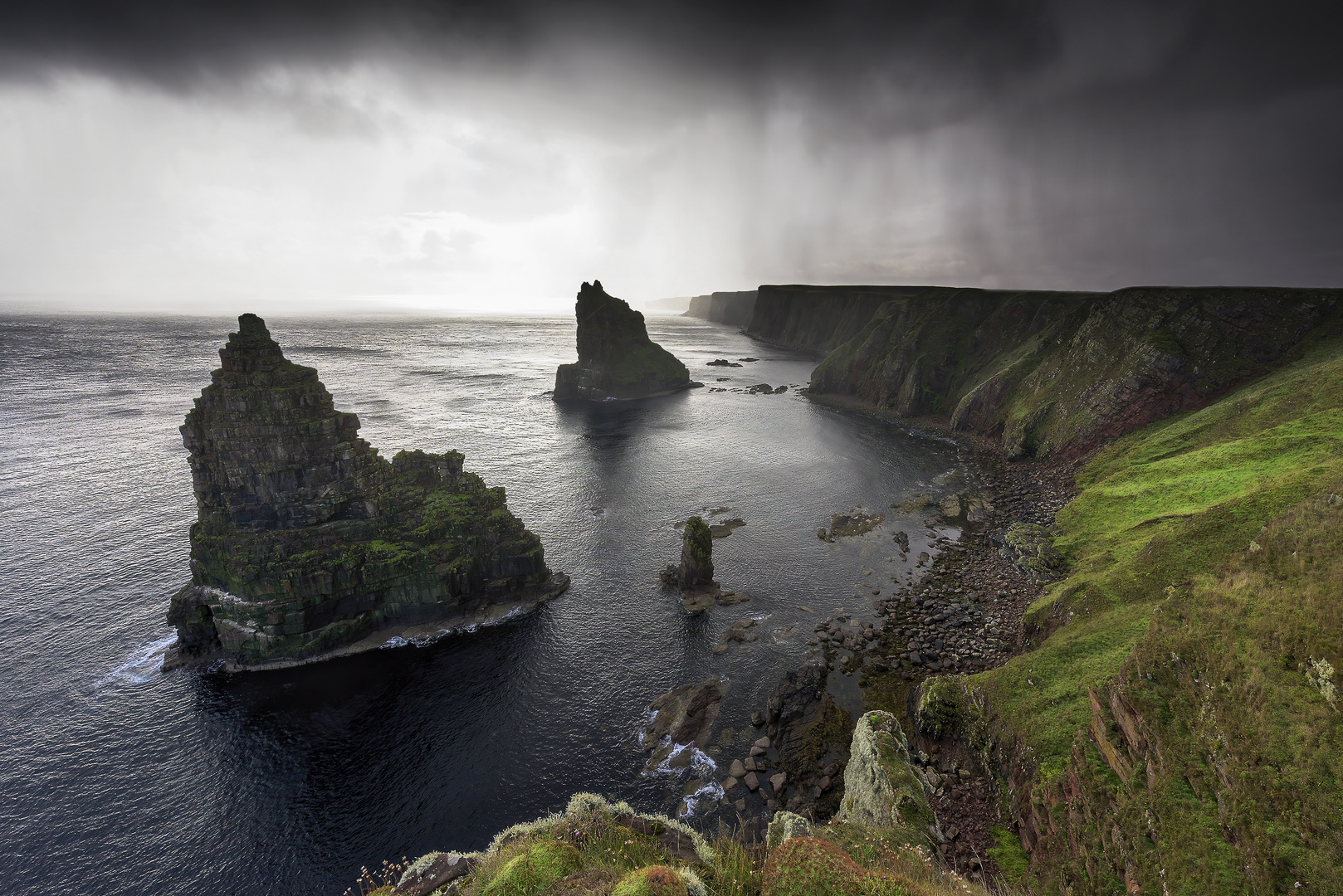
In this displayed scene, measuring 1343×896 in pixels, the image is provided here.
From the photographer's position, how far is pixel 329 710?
4147 cm

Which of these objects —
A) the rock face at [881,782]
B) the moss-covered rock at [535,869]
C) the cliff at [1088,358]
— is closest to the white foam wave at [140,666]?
the moss-covered rock at [535,869]

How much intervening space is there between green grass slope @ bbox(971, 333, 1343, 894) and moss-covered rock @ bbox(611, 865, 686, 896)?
680 inches

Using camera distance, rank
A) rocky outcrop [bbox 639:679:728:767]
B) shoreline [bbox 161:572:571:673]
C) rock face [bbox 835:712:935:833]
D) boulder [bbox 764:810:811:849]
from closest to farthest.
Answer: boulder [bbox 764:810:811:849]
rock face [bbox 835:712:935:833]
rocky outcrop [bbox 639:679:728:767]
shoreline [bbox 161:572:571:673]

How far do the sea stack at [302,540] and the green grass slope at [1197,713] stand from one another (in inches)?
1775

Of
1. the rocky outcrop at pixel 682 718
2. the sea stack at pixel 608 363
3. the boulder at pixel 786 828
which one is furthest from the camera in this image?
the sea stack at pixel 608 363

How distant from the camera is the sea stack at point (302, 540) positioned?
46781 millimetres

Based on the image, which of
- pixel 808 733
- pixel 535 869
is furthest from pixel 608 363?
pixel 535 869

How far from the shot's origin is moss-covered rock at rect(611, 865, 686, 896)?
1184 centimetres

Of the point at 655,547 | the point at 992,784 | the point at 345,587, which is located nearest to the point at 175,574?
the point at 345,587

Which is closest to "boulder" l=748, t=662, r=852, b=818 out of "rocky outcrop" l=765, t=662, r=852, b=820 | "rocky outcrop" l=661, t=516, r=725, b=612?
"rocky outcrop" l=765, t=662, r=852, b=820

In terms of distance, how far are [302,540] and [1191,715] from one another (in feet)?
202

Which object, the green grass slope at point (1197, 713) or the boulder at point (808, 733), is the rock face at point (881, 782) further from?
the green grass slope at point (1197, 713)

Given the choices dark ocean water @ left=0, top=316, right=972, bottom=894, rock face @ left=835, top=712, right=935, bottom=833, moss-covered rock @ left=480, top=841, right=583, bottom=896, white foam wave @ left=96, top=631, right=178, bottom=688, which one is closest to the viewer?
moss-covered rock @ left=480, top=841, right=583, bottom=896

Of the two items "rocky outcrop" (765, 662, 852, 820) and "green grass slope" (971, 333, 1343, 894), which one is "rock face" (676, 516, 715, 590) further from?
"green grass slope" (971, 333, 1343, 894)
